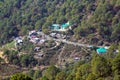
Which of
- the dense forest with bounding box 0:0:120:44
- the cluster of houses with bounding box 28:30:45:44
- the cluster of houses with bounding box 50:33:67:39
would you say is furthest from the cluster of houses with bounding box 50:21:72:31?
the cluster of houses with bounding box 28:30:45:44

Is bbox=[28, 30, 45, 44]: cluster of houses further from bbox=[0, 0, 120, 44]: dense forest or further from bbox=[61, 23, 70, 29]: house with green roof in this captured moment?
bbox=[61, 23, 70, 29]: house with green roof

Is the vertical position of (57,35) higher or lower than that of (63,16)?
lower

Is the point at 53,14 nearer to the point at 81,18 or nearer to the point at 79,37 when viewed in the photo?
the point at 81,18

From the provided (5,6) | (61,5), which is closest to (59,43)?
(61,5)

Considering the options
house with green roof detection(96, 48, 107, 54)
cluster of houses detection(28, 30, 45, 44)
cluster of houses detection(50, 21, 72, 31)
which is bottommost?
house with green roof detection(96, 48, 107, 54)

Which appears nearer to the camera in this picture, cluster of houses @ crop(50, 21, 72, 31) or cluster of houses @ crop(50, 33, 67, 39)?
cluster of houses @ crop(50, 33, 67, 39)

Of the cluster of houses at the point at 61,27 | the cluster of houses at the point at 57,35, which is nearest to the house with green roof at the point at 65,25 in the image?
the cluster of houses at the point at 61,27

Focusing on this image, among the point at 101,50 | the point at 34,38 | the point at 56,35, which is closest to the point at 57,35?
the point at 56,35

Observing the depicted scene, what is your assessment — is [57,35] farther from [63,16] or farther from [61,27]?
[63,16]

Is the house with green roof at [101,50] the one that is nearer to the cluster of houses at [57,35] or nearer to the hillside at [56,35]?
the hillside at [56,35]
